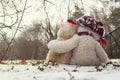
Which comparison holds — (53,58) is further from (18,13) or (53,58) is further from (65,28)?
(18,13)

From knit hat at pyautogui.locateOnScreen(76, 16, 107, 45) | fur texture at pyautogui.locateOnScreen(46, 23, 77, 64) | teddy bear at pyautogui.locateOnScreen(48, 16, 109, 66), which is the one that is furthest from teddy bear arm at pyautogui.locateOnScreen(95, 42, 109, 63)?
fur texture at pyautogui.locateOnScreen(46, 23, 77, 64)

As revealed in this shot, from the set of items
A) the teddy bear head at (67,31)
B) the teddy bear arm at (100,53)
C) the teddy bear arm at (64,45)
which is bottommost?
the teddy bear arm at (100,53)

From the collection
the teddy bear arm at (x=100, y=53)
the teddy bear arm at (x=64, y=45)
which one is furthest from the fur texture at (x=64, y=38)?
the teddy bear arm at (x=100, y=53)

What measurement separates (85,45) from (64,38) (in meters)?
0.37

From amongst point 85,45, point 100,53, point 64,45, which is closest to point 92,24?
point 85,45

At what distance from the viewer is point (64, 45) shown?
5.43 m

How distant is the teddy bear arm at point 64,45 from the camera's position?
545cm

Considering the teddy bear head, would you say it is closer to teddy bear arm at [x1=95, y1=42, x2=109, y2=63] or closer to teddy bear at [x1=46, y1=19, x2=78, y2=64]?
teddy bear at [x1=46, y1=19, x2=78, y2=64]

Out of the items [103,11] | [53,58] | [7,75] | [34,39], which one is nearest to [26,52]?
[34,39]

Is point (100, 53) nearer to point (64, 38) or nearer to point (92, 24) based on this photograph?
point (92, 24)

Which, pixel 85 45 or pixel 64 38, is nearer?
pixel 85 45

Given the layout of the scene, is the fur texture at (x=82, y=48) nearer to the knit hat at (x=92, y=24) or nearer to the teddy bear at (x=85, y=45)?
the teddy bear at (x=85, y=45)

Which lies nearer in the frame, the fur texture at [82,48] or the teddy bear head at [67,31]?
the fur texture at [82,48]

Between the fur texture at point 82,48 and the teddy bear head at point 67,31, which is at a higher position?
the teddy bear head at point 67,31
